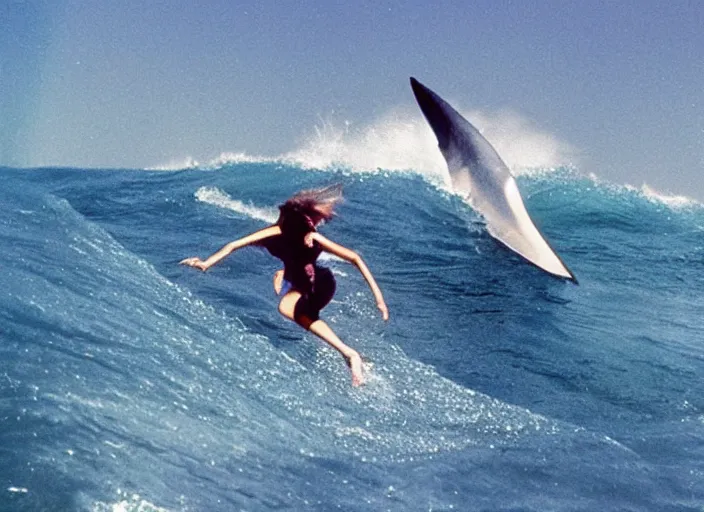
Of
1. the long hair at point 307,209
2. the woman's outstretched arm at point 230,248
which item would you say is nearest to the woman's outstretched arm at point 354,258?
the long hair at point 307,209

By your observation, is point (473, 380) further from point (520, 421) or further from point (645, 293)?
point (645, 293)

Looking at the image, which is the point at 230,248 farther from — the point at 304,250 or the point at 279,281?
the point at 279,281

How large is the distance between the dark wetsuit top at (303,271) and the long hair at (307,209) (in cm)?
9

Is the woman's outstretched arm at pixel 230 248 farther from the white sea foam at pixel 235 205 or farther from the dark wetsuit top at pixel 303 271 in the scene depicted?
the white sea foam at pixel 235 205

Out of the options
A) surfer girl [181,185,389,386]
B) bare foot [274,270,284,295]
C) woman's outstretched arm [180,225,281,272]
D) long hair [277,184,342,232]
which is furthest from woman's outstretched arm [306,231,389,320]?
bare foot [274,270,284,295]

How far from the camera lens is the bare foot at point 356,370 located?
6.08 m

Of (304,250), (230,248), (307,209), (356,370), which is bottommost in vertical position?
(356,370)

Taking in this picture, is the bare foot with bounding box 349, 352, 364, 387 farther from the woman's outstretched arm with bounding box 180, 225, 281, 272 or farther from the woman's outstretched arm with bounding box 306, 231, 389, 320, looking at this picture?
the woman's outstretched arm with bounding box 180, 225, 281, 272

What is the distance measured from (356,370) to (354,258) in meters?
0.97

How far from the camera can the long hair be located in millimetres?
6801

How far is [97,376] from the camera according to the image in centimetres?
578

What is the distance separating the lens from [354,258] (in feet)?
21.2

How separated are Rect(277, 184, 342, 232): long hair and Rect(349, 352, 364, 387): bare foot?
1329mm

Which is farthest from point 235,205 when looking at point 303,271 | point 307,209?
point 307,209
